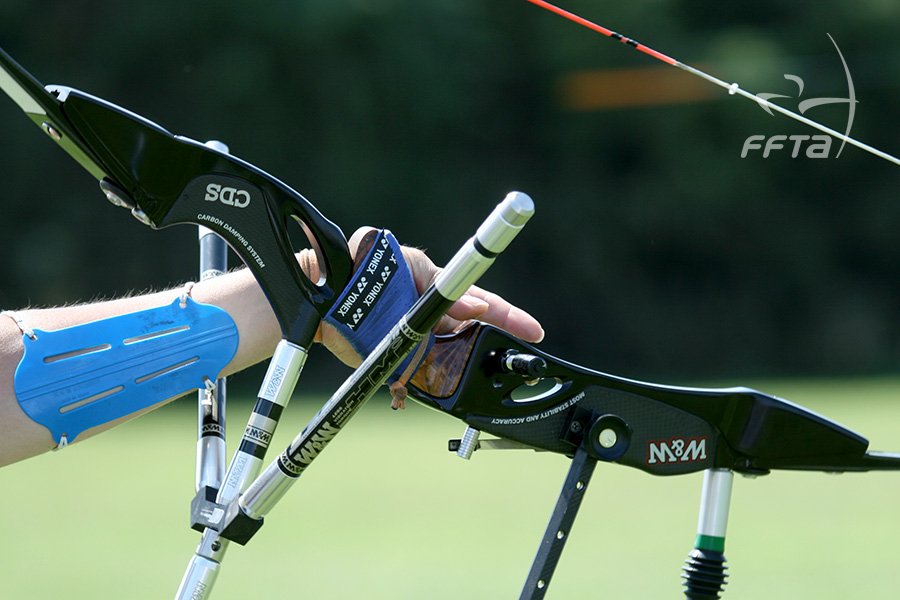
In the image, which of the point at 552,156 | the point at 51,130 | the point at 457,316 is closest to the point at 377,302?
the point at 457,316

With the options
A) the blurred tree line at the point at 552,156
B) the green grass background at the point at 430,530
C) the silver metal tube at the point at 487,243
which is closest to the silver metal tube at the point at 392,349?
the silver metal tube at the point at 487,243

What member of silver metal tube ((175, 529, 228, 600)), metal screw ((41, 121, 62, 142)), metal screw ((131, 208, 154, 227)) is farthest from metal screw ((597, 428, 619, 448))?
metal screw ((41, 121, 62, 142))

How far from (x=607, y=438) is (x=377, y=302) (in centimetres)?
27

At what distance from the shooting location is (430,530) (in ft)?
14.6

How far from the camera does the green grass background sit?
3541mm

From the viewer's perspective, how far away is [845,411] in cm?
681

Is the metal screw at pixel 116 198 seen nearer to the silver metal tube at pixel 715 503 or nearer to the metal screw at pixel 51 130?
the metal screw at pixel 51 130

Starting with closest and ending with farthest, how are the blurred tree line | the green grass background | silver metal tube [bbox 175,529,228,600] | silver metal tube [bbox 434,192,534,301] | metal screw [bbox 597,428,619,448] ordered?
silver metal tube [bbox 434,192,534,301]
silver metal tube [bbox 175,529,228,600]
metal screw [bbox 597,428,619,448]
the green grass background
the blurred tree line

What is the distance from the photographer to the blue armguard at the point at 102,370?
1383 mm

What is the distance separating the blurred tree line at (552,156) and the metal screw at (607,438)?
7.66m

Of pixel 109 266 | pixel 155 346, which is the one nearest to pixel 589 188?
pixel 109 266

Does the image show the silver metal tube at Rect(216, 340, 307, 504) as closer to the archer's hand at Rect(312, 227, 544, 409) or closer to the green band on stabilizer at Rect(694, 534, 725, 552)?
the archer's hand at Rect(312, 227, 544, 409)

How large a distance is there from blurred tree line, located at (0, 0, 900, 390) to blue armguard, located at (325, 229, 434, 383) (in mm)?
7612

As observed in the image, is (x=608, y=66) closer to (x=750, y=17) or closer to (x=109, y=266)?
(x=750, y=17)
